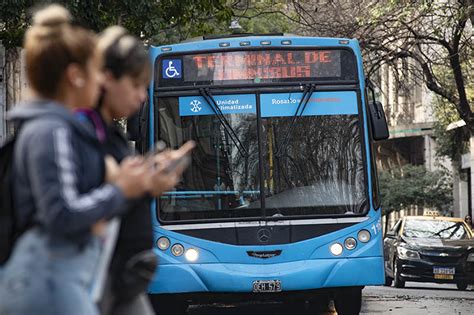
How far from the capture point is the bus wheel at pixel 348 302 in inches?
543

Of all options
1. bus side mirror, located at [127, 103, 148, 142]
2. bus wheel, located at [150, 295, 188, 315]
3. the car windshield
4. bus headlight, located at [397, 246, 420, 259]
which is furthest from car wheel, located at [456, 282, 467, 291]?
bus side mirror, located at [127, 103, 148, 142]

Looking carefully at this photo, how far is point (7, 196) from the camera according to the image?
14.5 feet

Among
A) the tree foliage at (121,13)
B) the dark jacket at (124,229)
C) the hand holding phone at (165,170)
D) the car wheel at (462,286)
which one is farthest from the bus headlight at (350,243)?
the car wheel at (462,286)

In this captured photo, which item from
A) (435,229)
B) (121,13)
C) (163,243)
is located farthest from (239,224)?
(435,229)

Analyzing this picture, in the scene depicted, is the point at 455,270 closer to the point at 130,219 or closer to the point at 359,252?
the point at 359,252

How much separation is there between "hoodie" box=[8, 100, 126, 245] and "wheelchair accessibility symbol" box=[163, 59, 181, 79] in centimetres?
895

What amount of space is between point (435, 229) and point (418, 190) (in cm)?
2289

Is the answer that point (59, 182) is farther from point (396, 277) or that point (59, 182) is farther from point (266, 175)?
point (396, 277)

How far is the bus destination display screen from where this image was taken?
1330 cm

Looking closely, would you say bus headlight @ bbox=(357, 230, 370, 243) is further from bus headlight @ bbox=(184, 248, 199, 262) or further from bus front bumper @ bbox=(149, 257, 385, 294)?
bus headlight @ bbox=(184, 248, 199, 262)

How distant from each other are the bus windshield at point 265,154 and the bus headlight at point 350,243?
0.28 meters

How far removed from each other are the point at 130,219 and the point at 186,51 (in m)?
8.42

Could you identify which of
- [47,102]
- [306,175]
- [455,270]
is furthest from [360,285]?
[455,270]

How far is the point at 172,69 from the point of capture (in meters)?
13.3
